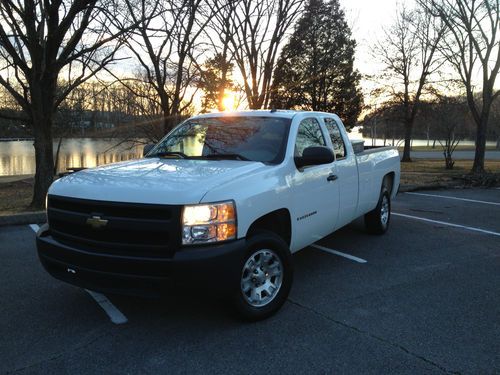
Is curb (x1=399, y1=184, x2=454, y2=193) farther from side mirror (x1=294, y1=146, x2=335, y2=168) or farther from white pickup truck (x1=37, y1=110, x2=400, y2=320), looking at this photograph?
side mirror (x1=294, y1=146, x2=335, y2=168)

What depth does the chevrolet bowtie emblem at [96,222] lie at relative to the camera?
3436mm

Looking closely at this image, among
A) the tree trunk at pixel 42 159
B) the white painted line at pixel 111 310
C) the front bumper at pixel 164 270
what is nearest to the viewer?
the front bumper at pixel 164 270

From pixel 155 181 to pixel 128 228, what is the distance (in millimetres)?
449

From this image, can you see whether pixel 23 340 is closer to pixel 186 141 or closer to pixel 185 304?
pixel 185 304

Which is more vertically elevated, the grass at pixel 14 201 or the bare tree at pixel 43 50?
the bare tree at pixel 43 50

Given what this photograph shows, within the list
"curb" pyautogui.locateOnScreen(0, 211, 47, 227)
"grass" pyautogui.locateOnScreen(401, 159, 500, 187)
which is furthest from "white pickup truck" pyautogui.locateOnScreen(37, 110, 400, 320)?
"grass" pyautogui.locateOnScreen(401, 159, 500, 187)

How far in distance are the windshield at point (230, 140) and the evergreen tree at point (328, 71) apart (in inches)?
958

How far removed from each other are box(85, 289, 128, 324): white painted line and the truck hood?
1.14 m

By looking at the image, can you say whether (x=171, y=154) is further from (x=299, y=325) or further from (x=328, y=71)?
(x=328, y=71)

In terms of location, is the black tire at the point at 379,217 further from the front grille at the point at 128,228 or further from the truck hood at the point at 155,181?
the front grille at the point at 128,228

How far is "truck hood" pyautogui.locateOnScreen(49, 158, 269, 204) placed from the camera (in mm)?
3350

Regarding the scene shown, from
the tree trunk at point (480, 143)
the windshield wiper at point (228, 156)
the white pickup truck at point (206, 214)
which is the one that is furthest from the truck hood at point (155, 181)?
the tree trunk at point (480, 143)

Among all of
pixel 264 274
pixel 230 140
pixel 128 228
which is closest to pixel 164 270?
pixel 128 228

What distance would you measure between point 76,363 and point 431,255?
4.62m
